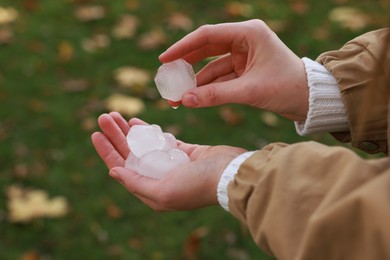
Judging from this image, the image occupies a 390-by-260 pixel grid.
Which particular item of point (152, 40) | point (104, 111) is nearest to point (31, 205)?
point (104, 111)

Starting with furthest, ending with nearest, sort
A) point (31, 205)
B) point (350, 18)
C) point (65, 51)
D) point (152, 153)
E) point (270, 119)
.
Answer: point (350, 18)
point (65, 51)
point (270, 119)
point (31, 205)
point (152, 153)

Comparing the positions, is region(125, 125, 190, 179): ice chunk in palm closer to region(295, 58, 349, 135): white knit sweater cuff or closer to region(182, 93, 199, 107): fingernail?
region(182, 93, 199, 107): fingernail

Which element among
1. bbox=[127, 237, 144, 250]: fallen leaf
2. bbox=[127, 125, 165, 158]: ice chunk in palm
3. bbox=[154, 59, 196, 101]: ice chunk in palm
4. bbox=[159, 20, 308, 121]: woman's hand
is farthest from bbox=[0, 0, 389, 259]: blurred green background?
bbox=[159, 20, 308, 121]: woman's hand

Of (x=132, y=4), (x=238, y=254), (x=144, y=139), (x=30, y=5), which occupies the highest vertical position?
(x=144, y=139)

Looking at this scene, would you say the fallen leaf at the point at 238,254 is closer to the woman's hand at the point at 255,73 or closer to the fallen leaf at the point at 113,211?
the fallen leaf at the point at 113,211

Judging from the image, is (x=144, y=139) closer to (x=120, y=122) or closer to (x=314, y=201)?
(x=120, y=122)

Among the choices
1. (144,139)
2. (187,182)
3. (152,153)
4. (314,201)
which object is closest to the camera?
(314,201)
